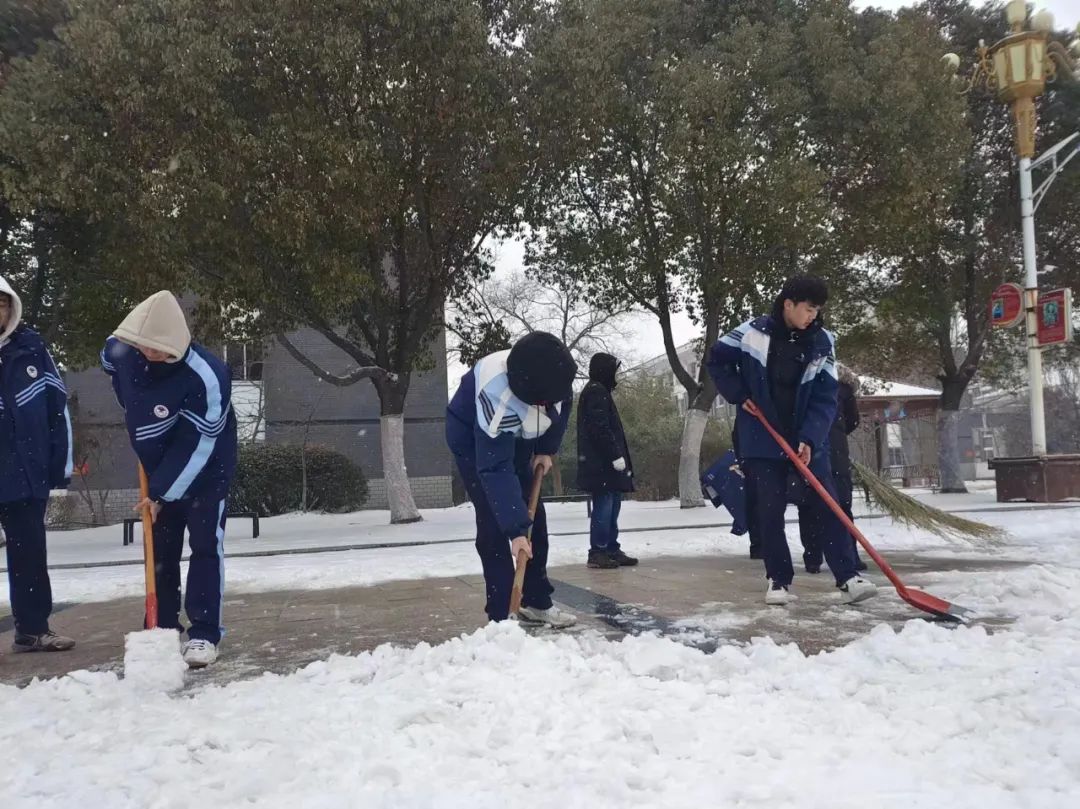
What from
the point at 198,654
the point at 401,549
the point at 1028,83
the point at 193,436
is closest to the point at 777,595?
the point at 198,654

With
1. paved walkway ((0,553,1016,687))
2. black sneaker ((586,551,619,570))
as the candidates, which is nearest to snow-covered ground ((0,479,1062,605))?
black sneaker ((586,551,619,570))

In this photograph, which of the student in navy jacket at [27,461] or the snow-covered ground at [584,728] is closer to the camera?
the snow-covered ground at [584,728]

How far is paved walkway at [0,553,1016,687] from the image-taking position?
12.8ft

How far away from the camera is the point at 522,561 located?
3.80 meters

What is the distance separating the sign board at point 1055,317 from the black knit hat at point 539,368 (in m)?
12.5

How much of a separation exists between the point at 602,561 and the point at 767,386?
2570 millimetres

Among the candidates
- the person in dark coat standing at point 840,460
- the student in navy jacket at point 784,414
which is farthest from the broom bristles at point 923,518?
the student in navy jacket at point 784,414

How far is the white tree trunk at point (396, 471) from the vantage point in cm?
1391

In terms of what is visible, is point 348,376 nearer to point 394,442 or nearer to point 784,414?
point 394,442

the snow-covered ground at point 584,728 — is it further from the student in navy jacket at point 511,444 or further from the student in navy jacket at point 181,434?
the student in navy jacket at point 181,434

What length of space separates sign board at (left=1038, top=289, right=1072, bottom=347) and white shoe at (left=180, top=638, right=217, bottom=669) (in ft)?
44.6

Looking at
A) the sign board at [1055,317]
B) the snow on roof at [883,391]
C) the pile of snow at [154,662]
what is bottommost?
the pile of snow at [154,662]

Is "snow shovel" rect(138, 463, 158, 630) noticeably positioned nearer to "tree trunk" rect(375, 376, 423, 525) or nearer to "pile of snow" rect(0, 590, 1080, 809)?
"pile of snow" rect(0, 590, 1080, 809)

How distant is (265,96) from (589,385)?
21.7 ft
